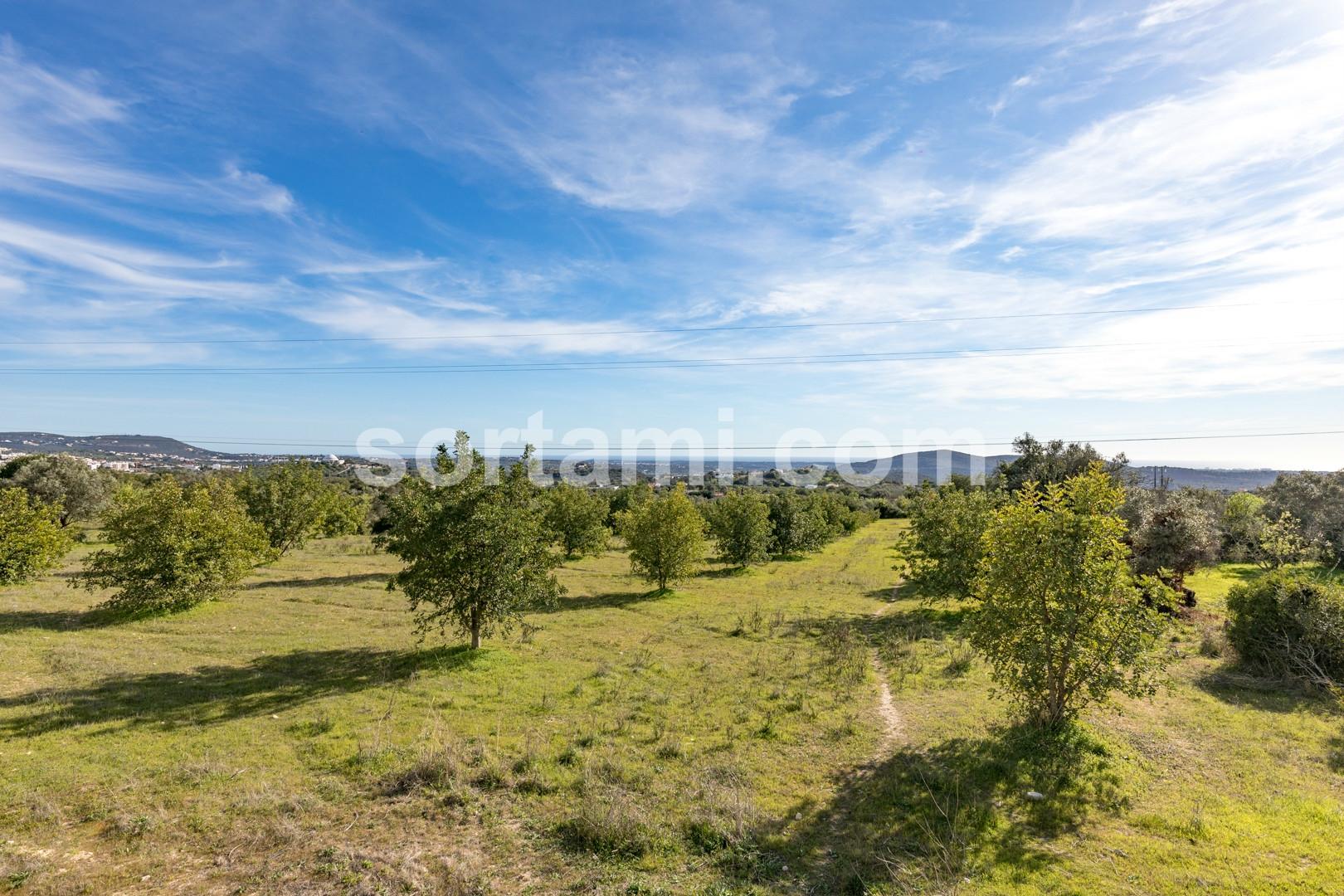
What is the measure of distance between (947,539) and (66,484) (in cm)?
8266

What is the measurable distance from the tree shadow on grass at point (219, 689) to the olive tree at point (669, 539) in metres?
16.7

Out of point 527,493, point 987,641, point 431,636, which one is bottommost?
point 431,636

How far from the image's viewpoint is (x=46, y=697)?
15570mm

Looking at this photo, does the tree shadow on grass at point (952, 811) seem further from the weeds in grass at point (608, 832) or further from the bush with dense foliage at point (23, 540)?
the bush with dense foliage at point (23, 540)

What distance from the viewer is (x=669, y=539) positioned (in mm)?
36750

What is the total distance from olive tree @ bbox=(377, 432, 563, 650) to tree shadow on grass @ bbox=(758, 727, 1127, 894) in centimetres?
1273

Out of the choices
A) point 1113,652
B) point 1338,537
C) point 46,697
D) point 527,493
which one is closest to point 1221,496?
point 1338,537

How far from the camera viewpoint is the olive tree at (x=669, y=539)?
1444 inches

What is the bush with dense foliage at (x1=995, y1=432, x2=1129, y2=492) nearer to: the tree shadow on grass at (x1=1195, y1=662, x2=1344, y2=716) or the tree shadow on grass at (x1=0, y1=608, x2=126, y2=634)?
the tree shadow on grass at (x1=1195, y1=662, x2=1344, y2=716)

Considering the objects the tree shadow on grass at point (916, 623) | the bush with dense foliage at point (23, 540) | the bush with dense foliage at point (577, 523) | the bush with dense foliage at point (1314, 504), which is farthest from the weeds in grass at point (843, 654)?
the bush with dense foliage at point (23, 540)

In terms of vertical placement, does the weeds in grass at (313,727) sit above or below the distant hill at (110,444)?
below

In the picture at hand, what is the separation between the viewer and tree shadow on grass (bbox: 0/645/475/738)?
14.5 meters

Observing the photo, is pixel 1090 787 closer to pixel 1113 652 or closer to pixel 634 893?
pixel 1113 652

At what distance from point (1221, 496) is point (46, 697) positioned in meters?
97.9
